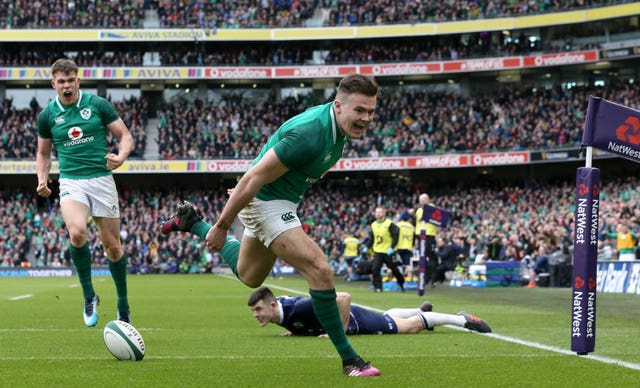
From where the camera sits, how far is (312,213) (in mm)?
51531

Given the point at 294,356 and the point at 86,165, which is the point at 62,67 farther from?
the point at 294,356

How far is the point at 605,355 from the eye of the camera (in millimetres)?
7680

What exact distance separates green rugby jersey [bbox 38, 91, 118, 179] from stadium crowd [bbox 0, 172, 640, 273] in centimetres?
3032

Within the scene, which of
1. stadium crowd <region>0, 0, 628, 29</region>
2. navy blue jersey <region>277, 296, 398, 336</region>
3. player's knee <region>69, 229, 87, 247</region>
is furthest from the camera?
stadium crowd <region>0, 0, 628, 29</region>

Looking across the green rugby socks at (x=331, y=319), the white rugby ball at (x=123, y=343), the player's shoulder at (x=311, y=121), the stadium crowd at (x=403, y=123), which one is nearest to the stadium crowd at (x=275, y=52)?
the stadium crowd at (x=403, y=123)

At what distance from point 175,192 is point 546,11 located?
951 inches

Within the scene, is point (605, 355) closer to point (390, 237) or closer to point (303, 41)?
point (390, 237)

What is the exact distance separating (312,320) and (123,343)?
8.75ft

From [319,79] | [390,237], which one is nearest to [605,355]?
[390,237]

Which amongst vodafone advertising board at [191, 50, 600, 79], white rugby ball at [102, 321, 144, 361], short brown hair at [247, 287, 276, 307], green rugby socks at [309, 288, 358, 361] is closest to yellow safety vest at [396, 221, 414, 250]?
short brown hair at [247, 287, 276, 307]

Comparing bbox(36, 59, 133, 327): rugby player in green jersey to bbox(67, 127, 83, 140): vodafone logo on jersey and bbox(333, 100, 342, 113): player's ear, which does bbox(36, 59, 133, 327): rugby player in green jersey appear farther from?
bbox(333, 100, 342, 113): player's ear

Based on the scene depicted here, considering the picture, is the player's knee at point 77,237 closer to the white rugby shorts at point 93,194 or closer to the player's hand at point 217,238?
the white rugby shorts at point 93,194

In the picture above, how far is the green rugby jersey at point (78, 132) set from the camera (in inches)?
392

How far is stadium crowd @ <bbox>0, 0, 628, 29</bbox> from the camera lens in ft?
181
